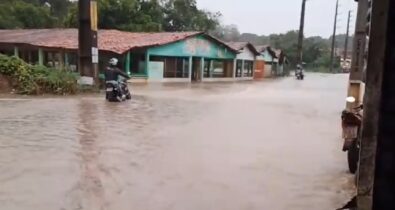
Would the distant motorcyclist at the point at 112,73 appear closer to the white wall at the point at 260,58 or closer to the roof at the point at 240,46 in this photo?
the roof at the point at 240,46

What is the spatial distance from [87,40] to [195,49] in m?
17.0

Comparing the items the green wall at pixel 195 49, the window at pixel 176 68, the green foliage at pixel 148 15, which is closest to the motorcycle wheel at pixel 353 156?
→ the green wall at pixel 195 49

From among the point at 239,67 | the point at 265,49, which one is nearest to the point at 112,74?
the point at 239,67

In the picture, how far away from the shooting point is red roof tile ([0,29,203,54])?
2967cm

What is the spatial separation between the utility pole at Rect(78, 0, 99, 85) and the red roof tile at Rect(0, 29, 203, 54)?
8.69 m

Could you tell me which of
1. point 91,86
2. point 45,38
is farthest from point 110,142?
point 45,38

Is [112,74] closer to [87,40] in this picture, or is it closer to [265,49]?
[87,40]

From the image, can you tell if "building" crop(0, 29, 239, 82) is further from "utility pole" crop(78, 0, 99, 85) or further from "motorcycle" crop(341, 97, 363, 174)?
"motorcycle" crop(341, 97, 363, 174)

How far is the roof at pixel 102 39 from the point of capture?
29641mm

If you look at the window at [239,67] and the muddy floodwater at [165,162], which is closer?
the muddy floodwater at [165,162]

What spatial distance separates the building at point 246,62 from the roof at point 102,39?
9139 mm

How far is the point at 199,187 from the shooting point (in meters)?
6.17

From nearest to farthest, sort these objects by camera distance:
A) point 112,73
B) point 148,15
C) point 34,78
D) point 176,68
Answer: point 112,73 → point 34,78 → point 176,68 → point 148,15

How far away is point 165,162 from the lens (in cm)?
758
